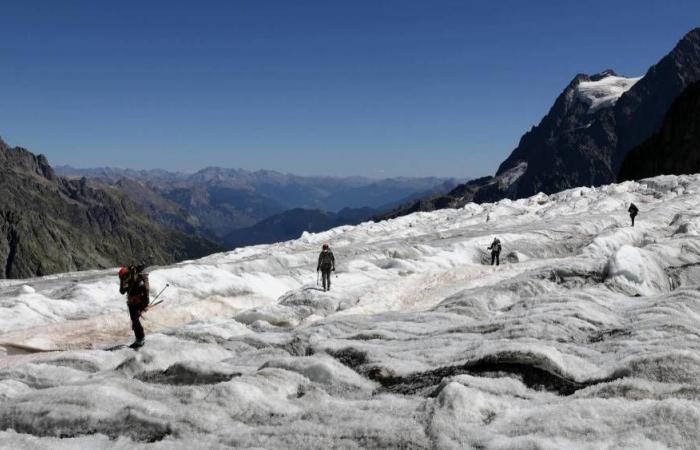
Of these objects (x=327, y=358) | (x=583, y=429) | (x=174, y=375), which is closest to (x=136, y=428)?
(x=174, y=375)

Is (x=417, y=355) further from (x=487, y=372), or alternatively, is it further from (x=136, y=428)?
(x=136, y=428)

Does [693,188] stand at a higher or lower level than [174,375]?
higher

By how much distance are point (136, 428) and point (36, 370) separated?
21.9ft

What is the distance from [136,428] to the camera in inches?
418

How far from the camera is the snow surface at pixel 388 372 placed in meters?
9.56

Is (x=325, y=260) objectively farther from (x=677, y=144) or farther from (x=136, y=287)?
(x=677, y=144)

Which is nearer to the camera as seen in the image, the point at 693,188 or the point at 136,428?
the point at 136,428

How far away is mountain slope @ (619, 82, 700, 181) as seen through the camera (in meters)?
172

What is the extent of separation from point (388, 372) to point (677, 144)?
199 m

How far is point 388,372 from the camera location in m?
13.4

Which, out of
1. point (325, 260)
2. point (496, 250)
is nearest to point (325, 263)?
point (325, 260)

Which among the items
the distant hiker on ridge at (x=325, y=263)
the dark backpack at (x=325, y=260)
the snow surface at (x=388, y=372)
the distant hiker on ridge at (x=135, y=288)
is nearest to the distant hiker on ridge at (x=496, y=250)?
the snow surface at (x=388, y=372)

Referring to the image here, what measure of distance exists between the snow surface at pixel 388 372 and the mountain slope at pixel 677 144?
546 feet

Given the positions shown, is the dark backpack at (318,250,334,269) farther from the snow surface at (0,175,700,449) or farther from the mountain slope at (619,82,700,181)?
the mountain slope at (619,82,700,181)
